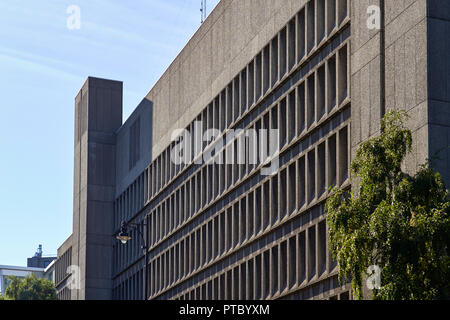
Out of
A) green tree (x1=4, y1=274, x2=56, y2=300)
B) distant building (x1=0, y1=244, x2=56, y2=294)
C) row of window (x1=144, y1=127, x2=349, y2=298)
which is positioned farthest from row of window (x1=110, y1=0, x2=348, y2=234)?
distant building (x1=0, y1=244, x2=56, y2=294)

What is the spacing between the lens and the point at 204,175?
6162 cm

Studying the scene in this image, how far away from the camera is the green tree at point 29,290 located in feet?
278

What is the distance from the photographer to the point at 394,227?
26047 mm

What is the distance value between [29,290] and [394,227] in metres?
63.8

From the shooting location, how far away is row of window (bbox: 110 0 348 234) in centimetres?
4350

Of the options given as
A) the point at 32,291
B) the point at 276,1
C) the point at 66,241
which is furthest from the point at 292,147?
the point at 66,241

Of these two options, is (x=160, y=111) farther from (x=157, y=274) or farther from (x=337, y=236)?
(x=337, y=236)

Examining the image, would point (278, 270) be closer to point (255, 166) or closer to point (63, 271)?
point (255, 166)

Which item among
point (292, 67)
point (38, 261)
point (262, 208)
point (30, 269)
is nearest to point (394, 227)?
point (292, 67)

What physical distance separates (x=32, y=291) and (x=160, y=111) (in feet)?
81.4

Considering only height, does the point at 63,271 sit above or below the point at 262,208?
above

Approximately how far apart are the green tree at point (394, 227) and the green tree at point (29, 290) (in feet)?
199

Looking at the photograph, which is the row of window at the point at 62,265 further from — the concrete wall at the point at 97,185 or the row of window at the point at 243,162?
the row of window at the point at 243,162
